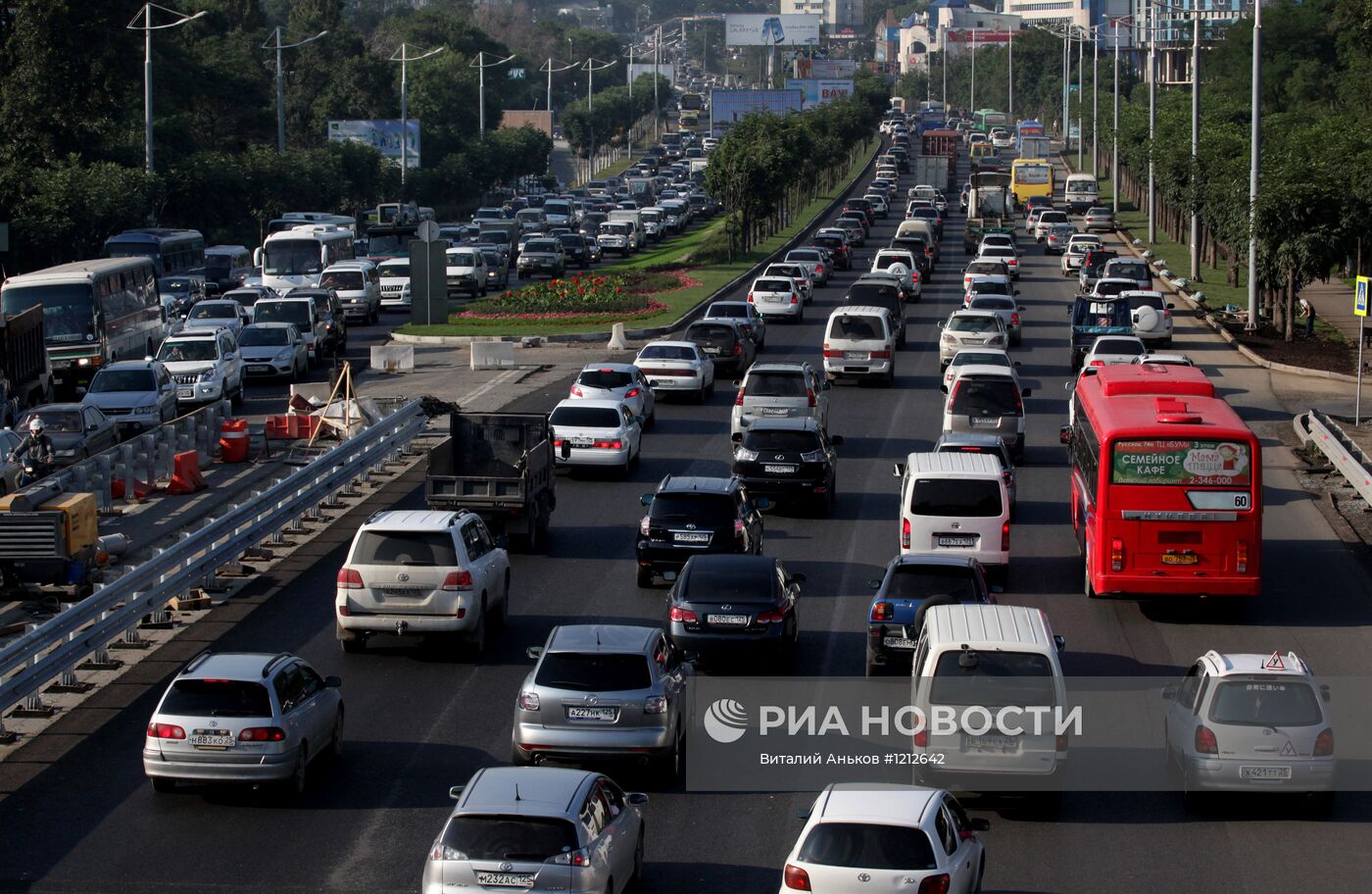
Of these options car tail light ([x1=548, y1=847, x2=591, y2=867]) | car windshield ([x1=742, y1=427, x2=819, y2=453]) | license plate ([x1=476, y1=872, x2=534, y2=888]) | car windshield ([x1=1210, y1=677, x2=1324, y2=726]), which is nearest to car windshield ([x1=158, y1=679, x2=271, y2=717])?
license plate ([x1=476, y1=872, x2=534, y2=888])

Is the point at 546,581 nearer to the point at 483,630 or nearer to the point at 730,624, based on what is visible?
the point at 483,630

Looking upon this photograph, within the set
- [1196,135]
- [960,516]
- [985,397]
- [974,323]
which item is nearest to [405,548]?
Result: [960,516]

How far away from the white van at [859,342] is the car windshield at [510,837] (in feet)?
103

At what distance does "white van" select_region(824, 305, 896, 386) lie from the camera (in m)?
43.7

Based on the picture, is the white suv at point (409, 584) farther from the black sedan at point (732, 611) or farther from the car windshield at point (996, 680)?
the car windshield at point (996, 680)

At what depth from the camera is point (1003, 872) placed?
48.7 ft

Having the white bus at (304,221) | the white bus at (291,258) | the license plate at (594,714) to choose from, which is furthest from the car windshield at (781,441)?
the white bus at (304,221)

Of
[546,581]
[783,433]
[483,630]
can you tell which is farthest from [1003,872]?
[783,433]

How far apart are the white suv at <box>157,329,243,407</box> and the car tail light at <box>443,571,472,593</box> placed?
22.6 m

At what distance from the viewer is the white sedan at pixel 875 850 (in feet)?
40.7

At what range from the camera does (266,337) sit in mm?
47406

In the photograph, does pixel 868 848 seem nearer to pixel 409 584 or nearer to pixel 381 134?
pixel 409 584

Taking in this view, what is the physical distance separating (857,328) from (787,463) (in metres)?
15.1

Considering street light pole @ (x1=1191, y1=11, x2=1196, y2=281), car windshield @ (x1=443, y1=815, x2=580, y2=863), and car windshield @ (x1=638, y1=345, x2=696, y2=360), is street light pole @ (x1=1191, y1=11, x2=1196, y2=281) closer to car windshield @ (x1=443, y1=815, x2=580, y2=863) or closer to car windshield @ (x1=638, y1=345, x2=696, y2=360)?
car windshield @ (x1=638, y1=345, x2=696, y2=360)
